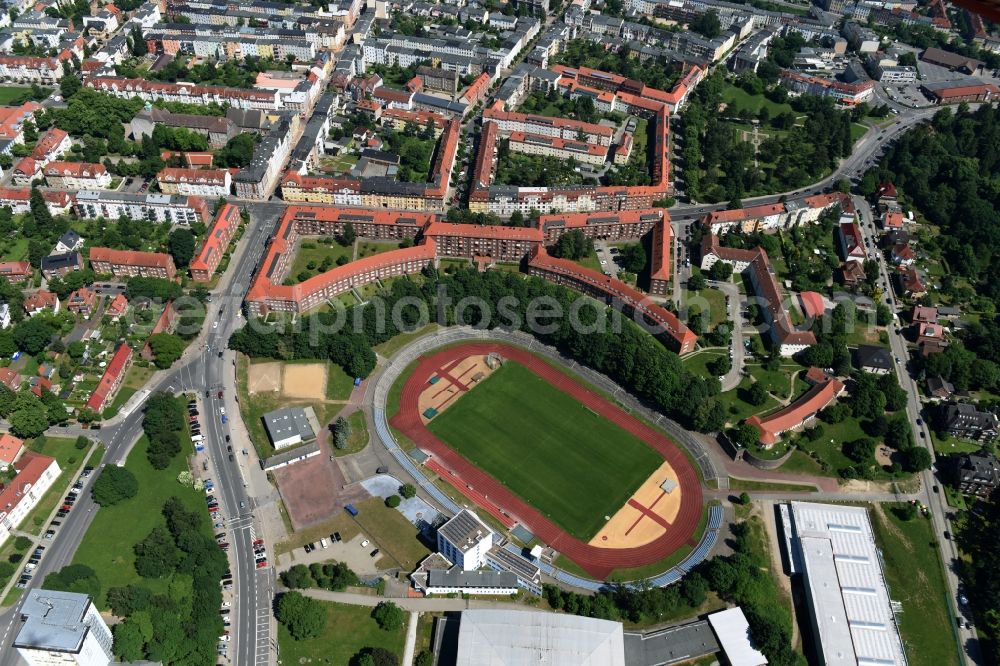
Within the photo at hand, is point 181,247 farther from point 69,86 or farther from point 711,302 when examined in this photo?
point 711,302

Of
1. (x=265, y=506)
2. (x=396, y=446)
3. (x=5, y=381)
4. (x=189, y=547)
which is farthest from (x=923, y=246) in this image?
(x=5, y=381)

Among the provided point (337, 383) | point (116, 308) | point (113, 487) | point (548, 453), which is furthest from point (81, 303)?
point (548, 453)

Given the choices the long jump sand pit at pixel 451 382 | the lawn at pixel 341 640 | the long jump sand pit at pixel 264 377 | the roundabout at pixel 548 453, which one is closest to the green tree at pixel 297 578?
the lawn at pixel 341 640

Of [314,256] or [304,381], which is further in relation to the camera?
[314,256]

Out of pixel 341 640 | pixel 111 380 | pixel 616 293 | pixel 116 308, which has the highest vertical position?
pixel 616 293

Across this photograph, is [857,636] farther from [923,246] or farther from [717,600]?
[923,246]

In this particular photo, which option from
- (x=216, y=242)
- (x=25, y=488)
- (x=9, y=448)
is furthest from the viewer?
(x=216, y=242)
